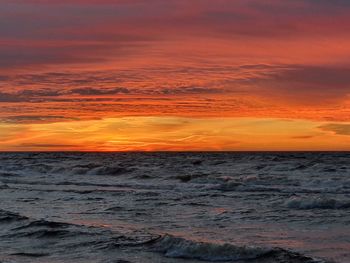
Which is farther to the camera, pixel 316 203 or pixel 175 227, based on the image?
pixel 316 203

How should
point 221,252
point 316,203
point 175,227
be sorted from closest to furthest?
point 221,252
point 175,227
point 316,203

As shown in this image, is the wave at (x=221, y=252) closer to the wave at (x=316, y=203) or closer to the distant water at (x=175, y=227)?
the distant water at (x=175, y=227)

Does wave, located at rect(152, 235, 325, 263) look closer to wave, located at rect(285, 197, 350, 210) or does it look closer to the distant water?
the distant water

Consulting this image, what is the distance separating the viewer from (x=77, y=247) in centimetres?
1420

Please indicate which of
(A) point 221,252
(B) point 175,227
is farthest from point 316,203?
(A) point 221,252

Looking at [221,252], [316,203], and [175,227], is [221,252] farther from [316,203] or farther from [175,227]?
[316,203]

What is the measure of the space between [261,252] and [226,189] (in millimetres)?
17858

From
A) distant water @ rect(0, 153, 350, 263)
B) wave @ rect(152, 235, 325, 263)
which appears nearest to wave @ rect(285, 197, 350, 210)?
distant water @ rect(0, 153, 350, 263)

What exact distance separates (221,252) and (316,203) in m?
9.47

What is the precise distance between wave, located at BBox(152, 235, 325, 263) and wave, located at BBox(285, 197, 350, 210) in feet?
27.5

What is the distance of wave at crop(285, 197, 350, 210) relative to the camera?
2130 cm

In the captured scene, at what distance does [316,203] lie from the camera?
2166cm

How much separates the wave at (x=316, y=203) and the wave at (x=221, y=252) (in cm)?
837

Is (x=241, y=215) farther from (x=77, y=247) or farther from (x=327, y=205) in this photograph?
(x=77, y=247)
